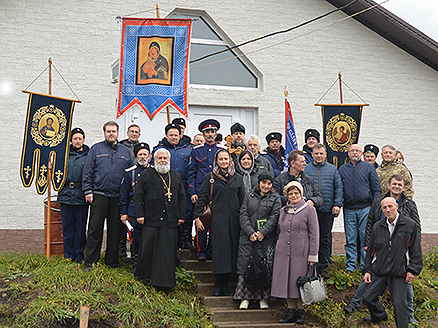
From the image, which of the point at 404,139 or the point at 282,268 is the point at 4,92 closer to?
the point at 282,268

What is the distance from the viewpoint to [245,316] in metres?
6.50

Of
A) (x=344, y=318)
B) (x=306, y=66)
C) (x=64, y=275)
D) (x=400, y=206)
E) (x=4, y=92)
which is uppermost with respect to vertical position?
(x=306, y=66)

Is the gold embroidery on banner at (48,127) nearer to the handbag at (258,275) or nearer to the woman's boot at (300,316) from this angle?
the handbag at (258,275)

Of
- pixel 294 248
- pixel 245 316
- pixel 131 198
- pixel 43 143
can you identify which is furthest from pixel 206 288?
pixel 43 143

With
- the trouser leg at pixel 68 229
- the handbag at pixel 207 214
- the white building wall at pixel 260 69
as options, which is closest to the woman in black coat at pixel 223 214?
the handbag at pixel 207 214

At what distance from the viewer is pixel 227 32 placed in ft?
36.9

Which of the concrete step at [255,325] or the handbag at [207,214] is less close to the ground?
the handbag at [207,214]

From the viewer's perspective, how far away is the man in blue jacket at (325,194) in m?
7.28

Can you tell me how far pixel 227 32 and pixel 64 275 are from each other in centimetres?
695

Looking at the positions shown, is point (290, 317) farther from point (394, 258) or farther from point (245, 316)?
point (394, 258)

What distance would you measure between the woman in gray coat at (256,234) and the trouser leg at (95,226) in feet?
6.80

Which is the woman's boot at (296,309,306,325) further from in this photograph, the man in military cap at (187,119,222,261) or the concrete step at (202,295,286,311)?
the man in military cap at (187,119,222,261)

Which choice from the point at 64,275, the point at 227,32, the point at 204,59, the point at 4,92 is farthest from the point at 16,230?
the point at 227,32

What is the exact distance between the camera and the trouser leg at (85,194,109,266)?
7062 millimetres
